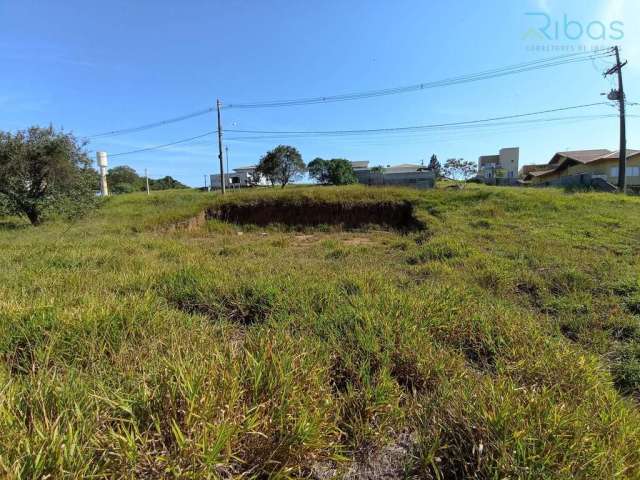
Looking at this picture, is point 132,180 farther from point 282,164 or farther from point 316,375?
point 316,375

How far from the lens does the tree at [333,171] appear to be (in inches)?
1660

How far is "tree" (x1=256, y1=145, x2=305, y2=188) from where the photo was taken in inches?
1706

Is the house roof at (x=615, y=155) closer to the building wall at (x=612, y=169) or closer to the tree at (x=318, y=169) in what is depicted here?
the building wall at (x=612, y=169)

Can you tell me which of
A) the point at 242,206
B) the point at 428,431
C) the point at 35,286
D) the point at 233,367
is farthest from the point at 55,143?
the point at 428,431

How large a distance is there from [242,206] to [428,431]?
15016 mm

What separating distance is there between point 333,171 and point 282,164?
693 cm

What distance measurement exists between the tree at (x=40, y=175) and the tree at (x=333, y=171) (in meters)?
30.8

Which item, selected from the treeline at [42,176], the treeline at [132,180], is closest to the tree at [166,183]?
the treeline at [132,180]

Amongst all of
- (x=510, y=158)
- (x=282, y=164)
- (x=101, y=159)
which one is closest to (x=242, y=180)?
(x=282, y=164)

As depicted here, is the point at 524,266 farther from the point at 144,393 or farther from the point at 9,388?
the point at 9,388

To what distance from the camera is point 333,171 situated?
4291 cm

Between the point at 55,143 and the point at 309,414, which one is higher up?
the point at 55,143

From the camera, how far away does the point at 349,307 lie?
3.13 metres

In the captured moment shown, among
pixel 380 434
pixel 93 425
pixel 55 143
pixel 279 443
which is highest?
pixel 55 143
